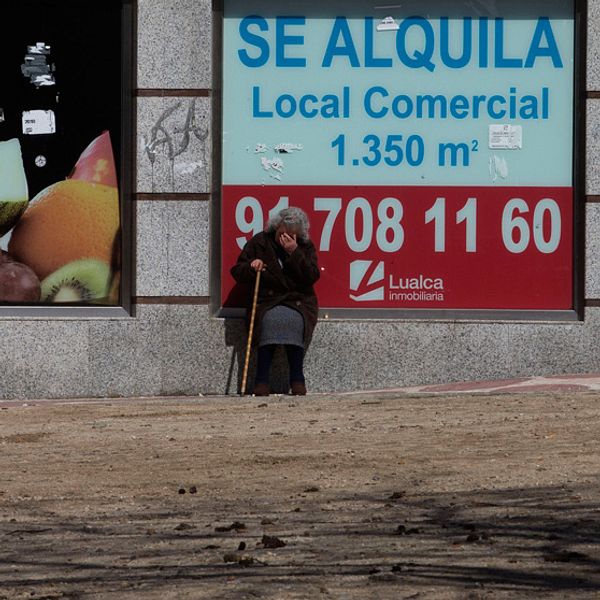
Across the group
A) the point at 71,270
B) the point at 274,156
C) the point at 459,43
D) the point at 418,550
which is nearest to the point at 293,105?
the point at 274,156

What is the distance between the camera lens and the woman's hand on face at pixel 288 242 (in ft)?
41.4

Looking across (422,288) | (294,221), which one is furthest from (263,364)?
(422,288)

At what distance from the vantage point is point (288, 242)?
12633 millimetres

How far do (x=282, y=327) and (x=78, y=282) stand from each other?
1.75 m

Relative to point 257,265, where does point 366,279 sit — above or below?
below

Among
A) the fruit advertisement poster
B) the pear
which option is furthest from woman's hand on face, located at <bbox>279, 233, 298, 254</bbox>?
the pear

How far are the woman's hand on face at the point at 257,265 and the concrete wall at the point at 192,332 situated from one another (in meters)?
0.54

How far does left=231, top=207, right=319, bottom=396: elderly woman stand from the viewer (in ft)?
41.4

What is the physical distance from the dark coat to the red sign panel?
0.37 m

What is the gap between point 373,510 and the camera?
7309mm

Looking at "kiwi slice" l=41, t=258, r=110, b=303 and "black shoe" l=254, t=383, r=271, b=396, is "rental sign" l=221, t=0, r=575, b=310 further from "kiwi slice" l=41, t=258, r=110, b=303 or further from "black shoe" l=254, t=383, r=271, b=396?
"kiwi slice" l=41, t=258, r=110, b=303

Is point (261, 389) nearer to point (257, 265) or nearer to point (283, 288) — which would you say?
point (283, 288)

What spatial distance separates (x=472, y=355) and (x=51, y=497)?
18.7ft

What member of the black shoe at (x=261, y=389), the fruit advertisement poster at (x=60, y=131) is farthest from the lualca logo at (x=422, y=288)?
the fruit advertisement poster at (x=60, y=131)
